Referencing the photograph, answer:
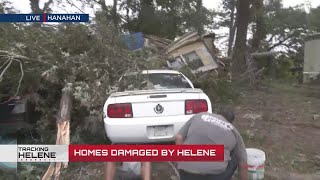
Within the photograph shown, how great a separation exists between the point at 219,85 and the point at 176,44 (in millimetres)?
3985

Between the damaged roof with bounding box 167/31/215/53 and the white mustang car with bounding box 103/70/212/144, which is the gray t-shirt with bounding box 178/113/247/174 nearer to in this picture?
the white mustang car with bounding box 103/70/212/144

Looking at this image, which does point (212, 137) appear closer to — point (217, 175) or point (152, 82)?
point (217, 175)

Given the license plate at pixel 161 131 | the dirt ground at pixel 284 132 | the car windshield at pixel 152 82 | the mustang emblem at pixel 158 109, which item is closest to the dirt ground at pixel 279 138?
the dirt ground at pixel 284 132

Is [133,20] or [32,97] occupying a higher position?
[133,20]

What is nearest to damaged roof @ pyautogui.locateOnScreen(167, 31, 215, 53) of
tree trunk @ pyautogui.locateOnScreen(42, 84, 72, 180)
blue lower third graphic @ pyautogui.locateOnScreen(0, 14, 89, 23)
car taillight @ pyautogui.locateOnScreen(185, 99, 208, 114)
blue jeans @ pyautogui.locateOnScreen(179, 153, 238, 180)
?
blue lower third graphic @ pyautogui.locateOnScreen(0, 14, 89, 23)

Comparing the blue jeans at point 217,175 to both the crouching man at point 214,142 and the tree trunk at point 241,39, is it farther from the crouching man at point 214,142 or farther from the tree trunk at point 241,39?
the tree trunk at point 241,39

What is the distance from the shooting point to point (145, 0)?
20344 millimetres

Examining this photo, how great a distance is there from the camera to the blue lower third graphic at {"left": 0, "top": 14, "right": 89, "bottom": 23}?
855 centimetres

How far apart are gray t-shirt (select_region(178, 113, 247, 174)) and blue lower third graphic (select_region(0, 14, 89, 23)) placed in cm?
506

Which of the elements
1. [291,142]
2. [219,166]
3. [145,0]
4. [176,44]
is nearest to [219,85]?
[291,142]

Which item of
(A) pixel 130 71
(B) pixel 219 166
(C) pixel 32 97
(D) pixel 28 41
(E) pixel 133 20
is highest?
(E) pixel 133 20

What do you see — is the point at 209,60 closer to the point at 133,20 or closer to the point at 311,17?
the point at 133,20

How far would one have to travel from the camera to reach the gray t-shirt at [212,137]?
4172 millimetres

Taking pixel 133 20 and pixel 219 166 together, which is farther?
pixel 133 20
